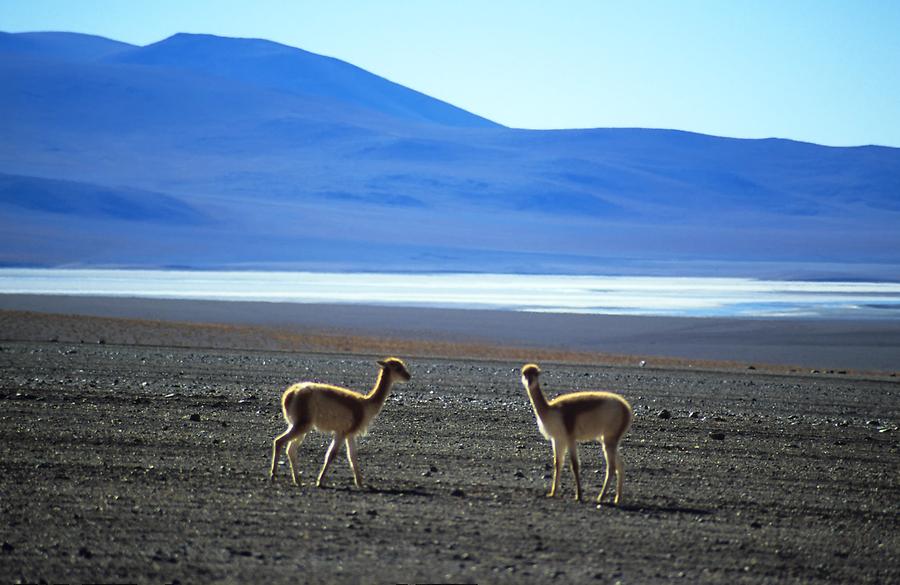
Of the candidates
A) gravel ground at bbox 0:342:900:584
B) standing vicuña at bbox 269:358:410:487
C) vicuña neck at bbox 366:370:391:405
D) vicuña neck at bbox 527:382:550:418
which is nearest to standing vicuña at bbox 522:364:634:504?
vicuña neck at bbox 527:382:550:418

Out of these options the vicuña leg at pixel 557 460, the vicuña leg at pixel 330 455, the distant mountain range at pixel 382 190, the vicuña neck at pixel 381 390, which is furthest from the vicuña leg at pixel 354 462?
the distant mountain range at pixel 382 190

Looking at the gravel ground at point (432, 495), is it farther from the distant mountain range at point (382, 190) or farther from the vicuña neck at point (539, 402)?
the distant mountain range at point (382, 190)

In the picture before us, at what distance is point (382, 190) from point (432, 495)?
139 metres

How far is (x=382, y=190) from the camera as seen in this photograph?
148m

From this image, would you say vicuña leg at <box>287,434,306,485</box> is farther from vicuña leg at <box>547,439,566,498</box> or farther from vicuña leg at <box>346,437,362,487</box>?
vicuña leg at <box>547,439,566,498</box>

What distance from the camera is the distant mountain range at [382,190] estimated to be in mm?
98062

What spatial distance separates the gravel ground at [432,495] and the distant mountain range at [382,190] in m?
60.7

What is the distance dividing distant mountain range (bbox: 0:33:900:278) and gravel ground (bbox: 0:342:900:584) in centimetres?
6073

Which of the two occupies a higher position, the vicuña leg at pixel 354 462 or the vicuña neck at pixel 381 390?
the vicuña neck at pixel 381 390

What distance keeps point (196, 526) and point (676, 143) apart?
614ft

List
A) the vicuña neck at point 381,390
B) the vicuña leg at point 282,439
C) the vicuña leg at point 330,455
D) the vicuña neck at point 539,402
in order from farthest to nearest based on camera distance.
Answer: the vicuña neck at point 381,390 < the vicuña leg at point 282,439 < the vicuña leg at point 330,455 < the vicuña neck at point 539,402

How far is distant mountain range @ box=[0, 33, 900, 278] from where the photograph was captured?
98.1 meters

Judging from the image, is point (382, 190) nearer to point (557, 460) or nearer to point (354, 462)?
point (354, 462)

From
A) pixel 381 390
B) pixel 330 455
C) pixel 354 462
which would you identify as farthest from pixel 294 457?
pixel 381 390
